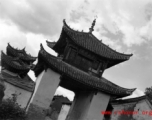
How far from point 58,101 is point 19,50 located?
1796cm

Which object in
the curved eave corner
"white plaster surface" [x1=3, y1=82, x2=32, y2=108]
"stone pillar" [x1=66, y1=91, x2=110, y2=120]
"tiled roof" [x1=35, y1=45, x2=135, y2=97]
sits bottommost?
"white plaster surface" [x1=3, y1=82, x2=32, y2=108]

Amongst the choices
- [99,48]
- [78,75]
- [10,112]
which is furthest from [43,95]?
[99,48]

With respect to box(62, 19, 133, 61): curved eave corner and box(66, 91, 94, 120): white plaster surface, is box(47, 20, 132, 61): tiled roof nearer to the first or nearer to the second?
box(62, 19, 133, 61): curved eave corner

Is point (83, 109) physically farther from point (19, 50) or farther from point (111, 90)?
point (19, 50)

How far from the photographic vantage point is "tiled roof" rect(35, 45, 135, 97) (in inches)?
506

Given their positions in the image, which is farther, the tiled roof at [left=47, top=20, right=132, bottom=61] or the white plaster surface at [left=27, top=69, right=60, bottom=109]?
the tiled roof at [left=47, top=20, right=132, bottom=61]

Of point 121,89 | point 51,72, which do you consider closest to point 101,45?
point 121,89

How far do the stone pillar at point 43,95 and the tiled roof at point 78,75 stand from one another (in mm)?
655

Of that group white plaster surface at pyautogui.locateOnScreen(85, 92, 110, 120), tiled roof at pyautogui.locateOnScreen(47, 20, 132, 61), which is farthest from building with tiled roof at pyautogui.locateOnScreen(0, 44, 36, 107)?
tiled roof at pyautogui.locateOnScreen(47, 20, 132, 61)

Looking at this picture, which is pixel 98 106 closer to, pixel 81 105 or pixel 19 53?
pixel 81 105

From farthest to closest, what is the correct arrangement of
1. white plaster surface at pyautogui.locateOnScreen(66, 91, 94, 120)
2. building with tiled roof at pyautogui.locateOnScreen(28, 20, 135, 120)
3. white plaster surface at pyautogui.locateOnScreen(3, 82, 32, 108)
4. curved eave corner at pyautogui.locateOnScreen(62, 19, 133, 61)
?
1. white plaster surface at pyautogui.locateOnScreen(3, 82, 32, 108)
2. curved eave corner at pyautogui.locateOnScreen(62, 19, 133, 61)
3. white plaster surface at pyautogui.locateOnScreen(66, 91, 94, 120)
4. building with tiled roof at pyautogui.locateOnScreen(28, 20, 135, 120)

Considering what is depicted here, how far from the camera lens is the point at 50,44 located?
60.2ft

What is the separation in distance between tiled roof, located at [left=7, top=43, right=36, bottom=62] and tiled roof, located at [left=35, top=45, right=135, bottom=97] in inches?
523

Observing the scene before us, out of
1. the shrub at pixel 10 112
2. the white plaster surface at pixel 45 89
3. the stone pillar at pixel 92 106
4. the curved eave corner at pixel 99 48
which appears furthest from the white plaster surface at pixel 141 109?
the shrub at pixel 10 112
